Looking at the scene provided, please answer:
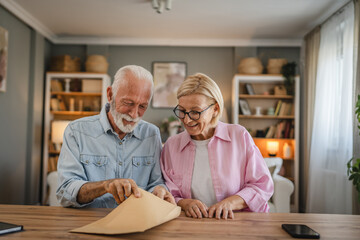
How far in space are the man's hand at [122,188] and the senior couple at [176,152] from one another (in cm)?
36

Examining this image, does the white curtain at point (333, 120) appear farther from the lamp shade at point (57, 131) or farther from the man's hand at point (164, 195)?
the lamp shade at point (57, 131)

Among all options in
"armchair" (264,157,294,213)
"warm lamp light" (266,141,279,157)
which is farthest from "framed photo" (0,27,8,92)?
"warm lamp light" (266,141,279,157)

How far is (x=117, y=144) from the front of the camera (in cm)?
174

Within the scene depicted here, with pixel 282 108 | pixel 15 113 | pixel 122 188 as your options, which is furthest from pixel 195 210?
pixel 282 108

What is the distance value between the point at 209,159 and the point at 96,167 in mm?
613

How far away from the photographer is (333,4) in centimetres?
405

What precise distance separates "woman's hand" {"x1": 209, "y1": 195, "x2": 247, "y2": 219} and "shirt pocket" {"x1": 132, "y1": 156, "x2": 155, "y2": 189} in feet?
1.60

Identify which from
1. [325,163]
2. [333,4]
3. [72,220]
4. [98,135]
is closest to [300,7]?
[333,4]

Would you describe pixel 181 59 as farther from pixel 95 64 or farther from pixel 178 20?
pixel 95 64

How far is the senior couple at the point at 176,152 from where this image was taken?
5.40 feet

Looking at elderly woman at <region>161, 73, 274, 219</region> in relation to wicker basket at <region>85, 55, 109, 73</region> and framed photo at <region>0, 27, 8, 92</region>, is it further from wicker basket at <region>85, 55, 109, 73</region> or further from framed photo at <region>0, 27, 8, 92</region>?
wicker basket at <region>85, 55, 109, 73</region>

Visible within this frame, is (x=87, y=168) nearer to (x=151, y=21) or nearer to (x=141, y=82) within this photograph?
(x=141, y=82)

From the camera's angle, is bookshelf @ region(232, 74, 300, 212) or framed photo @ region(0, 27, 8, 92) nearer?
framed photo @ region(0, 27, 8, 92)

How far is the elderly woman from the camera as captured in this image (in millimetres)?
1650
